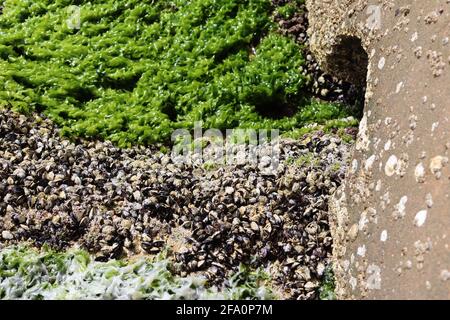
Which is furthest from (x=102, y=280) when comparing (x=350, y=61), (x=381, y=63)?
(x=350, y=61)

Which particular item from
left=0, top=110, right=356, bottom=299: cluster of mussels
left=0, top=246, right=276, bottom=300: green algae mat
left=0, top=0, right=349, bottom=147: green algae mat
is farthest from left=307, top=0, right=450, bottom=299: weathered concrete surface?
left=0, top=0, right=349, bottom=147: green algae mat

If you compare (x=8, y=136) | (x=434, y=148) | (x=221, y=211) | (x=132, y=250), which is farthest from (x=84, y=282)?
(x=434, y=148)

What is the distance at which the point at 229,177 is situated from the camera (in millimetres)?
5742

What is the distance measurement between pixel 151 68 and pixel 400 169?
3.44 meters

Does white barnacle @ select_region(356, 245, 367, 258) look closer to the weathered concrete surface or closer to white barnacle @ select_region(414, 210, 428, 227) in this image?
the weathered concrete surface

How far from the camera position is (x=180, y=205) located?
5.59m

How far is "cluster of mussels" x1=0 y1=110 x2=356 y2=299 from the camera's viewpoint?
5.11 meters

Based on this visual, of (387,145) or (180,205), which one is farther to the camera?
(180,205)

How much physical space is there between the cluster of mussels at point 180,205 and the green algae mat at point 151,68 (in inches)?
19.6

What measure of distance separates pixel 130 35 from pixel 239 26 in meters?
1.24

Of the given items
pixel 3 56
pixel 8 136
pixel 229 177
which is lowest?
pixel 229 177

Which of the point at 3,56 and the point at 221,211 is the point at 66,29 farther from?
the point at 221,211

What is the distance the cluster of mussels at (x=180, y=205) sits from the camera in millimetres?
5113

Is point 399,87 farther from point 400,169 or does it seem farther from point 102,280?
point 102,280
